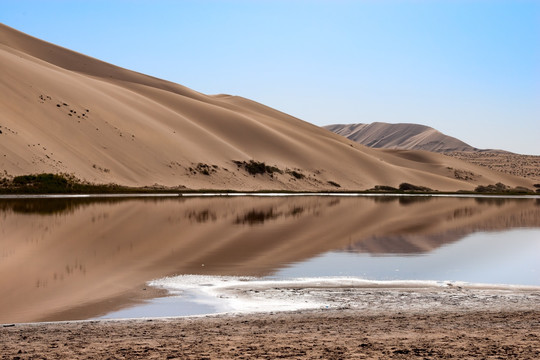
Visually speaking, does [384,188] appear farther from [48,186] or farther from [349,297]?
[349,297]

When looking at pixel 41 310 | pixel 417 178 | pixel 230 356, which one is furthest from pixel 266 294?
pixel 417 178

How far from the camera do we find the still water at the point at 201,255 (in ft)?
45.2

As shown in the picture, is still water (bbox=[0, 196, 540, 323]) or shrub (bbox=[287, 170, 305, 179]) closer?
still water (bbox=[0, 196, 540, 323])

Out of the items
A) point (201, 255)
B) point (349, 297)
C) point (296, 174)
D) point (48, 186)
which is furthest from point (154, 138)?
point (349, 297)

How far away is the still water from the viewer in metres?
13.8

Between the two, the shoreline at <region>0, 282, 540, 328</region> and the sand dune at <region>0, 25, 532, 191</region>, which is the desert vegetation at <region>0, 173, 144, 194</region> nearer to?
the sand dune at <region>0, 25, 532, 191</region>

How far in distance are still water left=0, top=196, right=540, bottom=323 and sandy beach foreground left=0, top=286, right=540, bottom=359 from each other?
1.48 m

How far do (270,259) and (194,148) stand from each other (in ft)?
275

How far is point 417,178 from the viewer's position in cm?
12900

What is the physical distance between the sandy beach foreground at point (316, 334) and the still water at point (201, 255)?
1.48 metres

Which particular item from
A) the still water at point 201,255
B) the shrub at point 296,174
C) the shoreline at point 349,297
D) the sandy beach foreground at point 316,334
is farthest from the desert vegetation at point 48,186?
the sandy beach foreground at point 316,334

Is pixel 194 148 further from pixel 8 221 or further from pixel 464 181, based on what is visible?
pixel 8 221

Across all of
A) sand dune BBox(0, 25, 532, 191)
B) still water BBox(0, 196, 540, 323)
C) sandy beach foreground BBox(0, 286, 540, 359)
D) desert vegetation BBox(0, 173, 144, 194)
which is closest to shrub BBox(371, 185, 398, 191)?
sand dune BBox(0, 25, 532, 191)

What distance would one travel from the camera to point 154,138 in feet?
323
